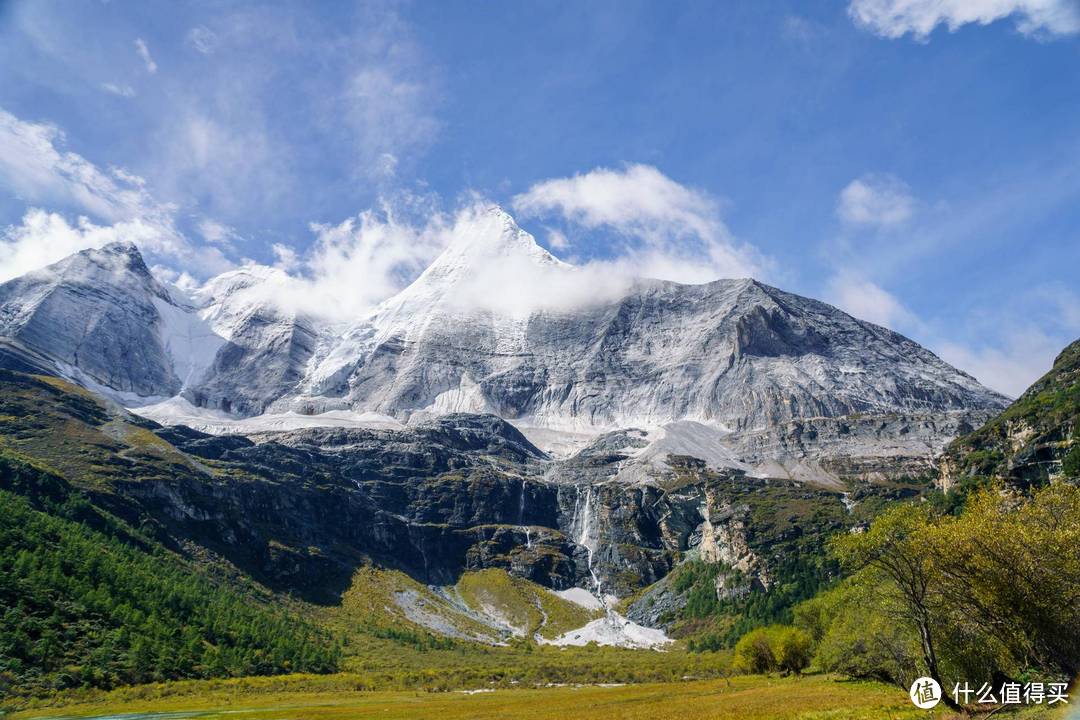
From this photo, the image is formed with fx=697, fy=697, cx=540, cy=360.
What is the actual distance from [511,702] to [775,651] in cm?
4237

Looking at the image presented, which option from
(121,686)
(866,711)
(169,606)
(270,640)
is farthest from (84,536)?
(866,711)

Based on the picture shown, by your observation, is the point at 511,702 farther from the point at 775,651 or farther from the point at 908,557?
the point at 908,557

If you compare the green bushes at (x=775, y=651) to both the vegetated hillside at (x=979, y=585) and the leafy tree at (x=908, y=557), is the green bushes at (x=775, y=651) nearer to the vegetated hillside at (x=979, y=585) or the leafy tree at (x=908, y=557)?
the vegetated hillside at (x=979, y=585)

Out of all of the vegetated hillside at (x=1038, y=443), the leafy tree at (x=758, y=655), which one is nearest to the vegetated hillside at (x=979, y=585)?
the leafy tree at (x=758, y=655)

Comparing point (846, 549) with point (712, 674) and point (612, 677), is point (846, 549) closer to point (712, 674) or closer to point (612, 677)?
point (712, 674)

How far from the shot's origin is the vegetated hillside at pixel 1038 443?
138 m

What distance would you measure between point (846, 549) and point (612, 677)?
11671 cm

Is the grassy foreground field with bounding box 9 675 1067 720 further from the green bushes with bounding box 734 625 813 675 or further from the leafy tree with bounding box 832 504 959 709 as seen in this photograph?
the green bushes with bounding box 734 625 813 675

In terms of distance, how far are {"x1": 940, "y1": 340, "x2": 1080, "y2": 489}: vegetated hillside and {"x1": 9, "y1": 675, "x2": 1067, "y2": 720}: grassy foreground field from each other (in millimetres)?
77798

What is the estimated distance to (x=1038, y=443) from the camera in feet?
493

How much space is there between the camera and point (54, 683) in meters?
99.9

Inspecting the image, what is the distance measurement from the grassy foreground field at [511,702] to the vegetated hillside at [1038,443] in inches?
3063

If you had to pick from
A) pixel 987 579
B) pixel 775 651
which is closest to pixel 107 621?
pixel 775 651

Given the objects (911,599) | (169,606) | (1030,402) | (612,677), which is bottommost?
(612,677)
